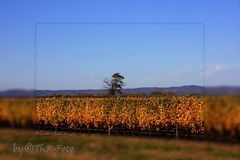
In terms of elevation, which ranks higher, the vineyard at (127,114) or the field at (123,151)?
the vineyard at (127,114)

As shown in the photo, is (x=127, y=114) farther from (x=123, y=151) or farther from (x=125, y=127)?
(x=123, y=151)

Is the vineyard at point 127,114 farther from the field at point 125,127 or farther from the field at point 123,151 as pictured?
the field at point 123,151

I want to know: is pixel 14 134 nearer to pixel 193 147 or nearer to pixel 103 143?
pixel 103 143

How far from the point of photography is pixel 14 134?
679cm

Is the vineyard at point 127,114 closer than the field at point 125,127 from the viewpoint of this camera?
No

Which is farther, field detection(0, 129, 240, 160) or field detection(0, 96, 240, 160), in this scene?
field detection(0, 129, 240, 160)

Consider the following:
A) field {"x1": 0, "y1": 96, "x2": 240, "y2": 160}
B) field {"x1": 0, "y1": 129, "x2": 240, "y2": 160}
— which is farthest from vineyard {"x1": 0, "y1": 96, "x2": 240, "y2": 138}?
Answer: field {"x1": 0, "y1": 129, "x2": 240, "y2": 160}

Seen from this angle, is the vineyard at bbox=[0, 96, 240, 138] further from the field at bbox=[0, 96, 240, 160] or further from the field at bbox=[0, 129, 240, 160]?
the field at bbox=[0, 129, 240, 160]

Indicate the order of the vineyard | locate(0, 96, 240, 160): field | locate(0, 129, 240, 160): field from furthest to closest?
the vineyard
locate(0, 129, 240, 160): field
locate(0, 96, 240, 160): field

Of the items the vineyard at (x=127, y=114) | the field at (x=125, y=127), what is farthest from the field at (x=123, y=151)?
the vineyard at (x=127, y=114)

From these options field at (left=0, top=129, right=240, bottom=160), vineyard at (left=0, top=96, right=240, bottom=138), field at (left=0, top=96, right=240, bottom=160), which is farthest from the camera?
vineyard at (left=0, top=96, right=240, bottom=138)

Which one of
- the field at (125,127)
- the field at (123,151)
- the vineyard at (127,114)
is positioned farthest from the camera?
the vineyard at (127,114)

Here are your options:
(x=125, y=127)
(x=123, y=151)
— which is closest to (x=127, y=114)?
(x=125, y=127)

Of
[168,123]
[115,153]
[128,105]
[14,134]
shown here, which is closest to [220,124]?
[115,153]
